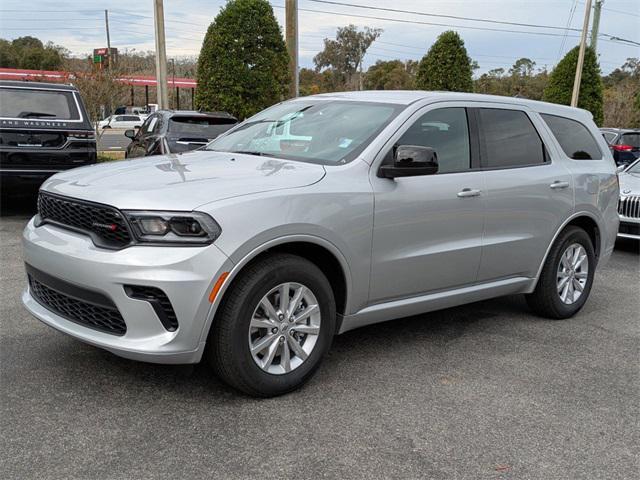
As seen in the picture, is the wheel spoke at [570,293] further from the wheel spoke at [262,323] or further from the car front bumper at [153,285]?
the car front bumper at [153,285]

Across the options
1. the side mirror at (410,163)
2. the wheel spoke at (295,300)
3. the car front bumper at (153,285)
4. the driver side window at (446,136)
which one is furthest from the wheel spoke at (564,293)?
the car front bumper at (153,285)

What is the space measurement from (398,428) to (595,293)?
3.98m

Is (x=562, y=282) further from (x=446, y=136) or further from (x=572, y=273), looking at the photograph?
(x=446, y=136)

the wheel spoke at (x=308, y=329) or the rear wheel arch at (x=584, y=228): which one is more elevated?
the rear wheel arch at (x=584, y=228)

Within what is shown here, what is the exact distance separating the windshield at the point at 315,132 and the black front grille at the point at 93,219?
1345 millimetres

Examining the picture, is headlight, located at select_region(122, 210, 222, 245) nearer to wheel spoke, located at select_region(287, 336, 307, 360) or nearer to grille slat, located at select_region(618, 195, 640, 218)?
wheel spoke, located at select_region(287, 336, 307, 360)

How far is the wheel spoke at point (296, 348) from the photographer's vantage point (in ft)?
12.3

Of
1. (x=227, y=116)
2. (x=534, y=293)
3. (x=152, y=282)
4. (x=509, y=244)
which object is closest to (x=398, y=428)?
(x=152, y=282)

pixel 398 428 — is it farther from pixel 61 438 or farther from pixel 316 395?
pixel 61 438

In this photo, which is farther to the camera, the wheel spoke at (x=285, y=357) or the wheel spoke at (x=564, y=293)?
the wheel spoke at (x=564, y=293)

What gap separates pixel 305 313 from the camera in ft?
Answer: 12.3

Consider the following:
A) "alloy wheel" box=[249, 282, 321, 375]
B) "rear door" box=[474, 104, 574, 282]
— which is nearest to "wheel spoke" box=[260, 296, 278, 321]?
"alloy wheel" box=[249, 282, 321, 375]

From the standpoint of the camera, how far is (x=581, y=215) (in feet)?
18.1

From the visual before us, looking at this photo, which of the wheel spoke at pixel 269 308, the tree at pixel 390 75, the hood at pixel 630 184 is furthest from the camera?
the tree at pixel 390 75
